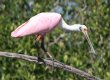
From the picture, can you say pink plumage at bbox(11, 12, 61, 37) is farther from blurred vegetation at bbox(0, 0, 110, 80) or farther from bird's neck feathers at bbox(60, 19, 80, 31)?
blurred vegetation at bbox(0, 0, 110, 80)

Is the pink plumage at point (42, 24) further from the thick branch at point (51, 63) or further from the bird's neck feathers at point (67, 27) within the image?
the thick branch at point (51, 63)

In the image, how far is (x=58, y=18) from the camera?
6.73 metres

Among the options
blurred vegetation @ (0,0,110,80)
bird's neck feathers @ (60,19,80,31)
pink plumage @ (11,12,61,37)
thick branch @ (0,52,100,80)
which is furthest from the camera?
blurred vegetation @ (0,0,110,80)

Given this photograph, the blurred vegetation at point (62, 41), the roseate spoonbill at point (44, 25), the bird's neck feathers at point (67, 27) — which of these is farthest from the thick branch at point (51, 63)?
the blurred vegetation at point (62, 41)

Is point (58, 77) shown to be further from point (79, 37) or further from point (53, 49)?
point (79, 37)

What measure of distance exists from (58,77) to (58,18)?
187 centimetres

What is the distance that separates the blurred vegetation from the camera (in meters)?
8.39

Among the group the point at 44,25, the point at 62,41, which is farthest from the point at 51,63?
the point at 62,41

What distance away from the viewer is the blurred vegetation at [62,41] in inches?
330

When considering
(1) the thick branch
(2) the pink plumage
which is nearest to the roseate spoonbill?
(2) the pink plumage

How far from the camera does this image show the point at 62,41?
29.9 ft

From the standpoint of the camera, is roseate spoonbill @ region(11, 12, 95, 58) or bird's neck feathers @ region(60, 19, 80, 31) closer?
roseate spoonbill @ region(11, 12, 95, 58)

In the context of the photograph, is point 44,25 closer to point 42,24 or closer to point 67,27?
point 42,24

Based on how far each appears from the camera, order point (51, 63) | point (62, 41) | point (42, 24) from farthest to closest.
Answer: point (62, 41)
point (42, 24)
point (51, 63)
